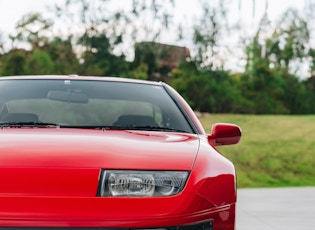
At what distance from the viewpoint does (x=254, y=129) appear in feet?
107

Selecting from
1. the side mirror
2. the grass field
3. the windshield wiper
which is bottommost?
the grass field

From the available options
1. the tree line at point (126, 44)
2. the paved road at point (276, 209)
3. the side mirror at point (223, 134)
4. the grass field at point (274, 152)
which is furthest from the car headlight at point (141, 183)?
the tree line at point (126, 44)

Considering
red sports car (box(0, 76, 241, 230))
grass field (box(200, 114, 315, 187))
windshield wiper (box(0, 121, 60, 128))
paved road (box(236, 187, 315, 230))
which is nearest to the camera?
red sports car (box(0, 76, 241, 230))

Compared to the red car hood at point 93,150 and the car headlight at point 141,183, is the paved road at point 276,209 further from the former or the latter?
the car headlight at point 141,183

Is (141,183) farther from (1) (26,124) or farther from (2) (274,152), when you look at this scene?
(2) (274,152)

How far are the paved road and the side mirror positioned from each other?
116 inches

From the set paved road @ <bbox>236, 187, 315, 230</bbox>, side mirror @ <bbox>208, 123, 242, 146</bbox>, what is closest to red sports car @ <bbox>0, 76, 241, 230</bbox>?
side mirror @ <bbox>208, 123, 242, 146</bbox>

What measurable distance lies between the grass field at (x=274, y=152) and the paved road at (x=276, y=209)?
6.43 meters

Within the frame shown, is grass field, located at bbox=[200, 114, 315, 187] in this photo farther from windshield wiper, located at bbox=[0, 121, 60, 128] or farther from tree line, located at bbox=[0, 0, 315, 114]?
windshield wiper, located at bbox=[0, 121, 60, 128]

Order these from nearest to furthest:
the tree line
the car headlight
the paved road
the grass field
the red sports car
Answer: the red sports car
the car headlight
the paved road
the grass field
the tree line

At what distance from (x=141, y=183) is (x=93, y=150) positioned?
332 mm

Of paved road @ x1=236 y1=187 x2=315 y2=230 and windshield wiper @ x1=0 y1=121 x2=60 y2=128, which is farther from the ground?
windshield wiper @ x1=0 y1=121 x2=60 y2=128

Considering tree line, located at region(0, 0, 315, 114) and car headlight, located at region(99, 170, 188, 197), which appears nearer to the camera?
car headlight, located at region(99, 170, 188, 197)

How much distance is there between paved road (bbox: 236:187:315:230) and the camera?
7.59 m
